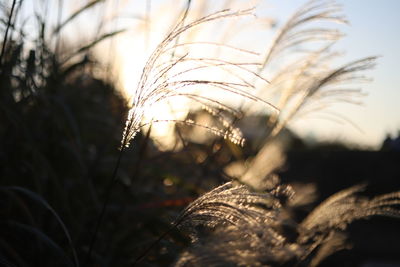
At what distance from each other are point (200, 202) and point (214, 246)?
519 mm

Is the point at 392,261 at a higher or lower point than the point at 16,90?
lower

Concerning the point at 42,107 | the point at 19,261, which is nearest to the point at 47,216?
the point at 19,261

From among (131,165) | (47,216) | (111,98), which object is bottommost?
(47,216)

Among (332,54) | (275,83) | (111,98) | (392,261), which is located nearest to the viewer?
(332,54)

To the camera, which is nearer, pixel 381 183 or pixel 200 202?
pixel 200 202

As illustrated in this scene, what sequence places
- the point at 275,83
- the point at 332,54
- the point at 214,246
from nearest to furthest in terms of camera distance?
the point at 214,246, the point at 332,54, the point at 275,83

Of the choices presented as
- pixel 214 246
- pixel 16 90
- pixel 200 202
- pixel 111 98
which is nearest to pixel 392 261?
pixel 111 98

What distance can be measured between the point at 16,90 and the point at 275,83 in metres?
1.15

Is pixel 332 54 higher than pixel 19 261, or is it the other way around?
pixel 332 54

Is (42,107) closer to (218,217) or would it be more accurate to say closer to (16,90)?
(16,90)

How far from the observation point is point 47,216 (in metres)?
2.10

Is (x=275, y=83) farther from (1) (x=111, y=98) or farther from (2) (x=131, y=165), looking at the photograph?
(1) (x=111, y=98)

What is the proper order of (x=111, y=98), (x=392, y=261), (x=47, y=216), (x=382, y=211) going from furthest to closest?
(x=392, y=261)
(x=111, y=98)
(x=47, y=216)
(x=382, y=211)

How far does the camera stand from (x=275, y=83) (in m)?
2.58
